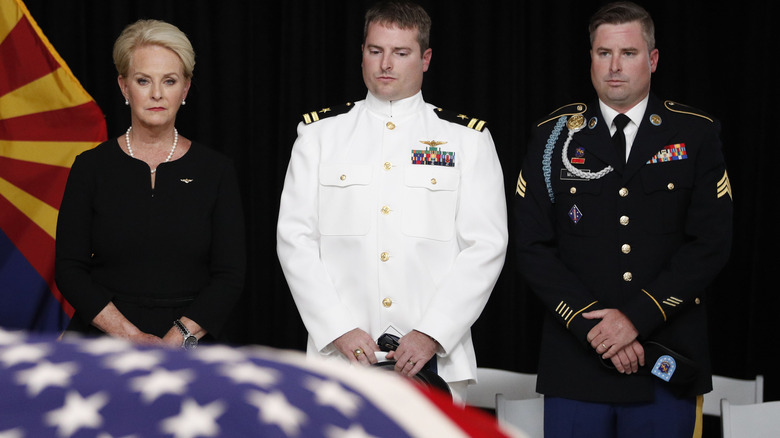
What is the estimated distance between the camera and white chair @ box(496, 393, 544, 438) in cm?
251

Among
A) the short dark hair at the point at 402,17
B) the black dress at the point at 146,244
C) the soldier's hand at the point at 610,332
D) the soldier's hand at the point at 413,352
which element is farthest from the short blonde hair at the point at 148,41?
the soldier's hand at the point at 610,332

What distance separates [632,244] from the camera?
7.87 feet

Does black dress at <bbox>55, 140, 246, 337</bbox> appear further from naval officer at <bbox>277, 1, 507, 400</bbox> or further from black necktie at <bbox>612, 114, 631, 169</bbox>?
black necktie at <bbox>612, 114, 631, 169</bbox>

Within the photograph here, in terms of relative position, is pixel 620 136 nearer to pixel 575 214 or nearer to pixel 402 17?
pixel 575 214

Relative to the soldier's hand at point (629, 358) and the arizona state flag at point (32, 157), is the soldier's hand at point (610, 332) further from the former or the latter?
the arizona state flag at point (32, 157)

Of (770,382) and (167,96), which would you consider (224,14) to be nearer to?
(167,96)

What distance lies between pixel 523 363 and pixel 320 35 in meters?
1.52

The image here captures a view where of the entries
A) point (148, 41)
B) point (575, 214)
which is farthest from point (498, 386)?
point (148, 41)

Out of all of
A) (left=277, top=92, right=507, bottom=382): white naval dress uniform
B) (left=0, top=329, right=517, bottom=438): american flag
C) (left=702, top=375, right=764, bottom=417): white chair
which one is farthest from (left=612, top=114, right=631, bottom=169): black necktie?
(left=0, top=329, right=517, bottom=438): american flag

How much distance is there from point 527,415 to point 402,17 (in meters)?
1.14

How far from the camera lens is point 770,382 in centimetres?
338

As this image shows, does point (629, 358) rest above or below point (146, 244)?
below

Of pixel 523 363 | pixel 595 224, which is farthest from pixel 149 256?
pixel 523 363

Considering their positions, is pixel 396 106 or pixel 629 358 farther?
pixel 396 106
